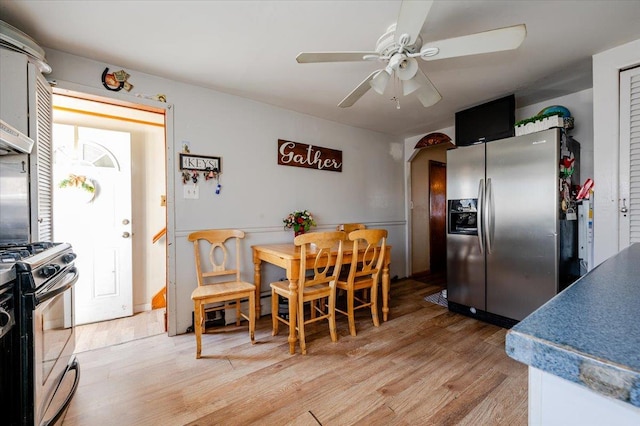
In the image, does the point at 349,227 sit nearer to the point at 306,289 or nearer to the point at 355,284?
the point at 355,284

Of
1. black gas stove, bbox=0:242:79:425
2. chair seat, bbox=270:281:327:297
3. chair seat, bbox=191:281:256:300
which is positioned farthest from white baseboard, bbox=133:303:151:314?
chair seat, bbox=270:281:327:297

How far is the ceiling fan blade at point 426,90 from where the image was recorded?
5.90 ft

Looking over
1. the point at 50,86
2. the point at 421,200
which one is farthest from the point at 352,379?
the point at 421,200

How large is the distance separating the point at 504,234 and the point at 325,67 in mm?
2271

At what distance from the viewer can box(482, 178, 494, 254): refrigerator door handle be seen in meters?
2.66

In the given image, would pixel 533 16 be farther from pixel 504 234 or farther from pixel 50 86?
pixel 50 86

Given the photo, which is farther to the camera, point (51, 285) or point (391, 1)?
point (391, 1)

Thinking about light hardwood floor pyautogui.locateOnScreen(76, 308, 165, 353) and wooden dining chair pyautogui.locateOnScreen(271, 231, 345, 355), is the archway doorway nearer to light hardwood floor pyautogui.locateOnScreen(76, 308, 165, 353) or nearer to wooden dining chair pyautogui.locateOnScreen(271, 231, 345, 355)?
light hardwood floor pyautogui.locateOnScreen(76, 308, 165, 353)

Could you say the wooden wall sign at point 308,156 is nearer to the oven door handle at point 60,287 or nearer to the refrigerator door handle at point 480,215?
the refrigerator door handle at point 480,215

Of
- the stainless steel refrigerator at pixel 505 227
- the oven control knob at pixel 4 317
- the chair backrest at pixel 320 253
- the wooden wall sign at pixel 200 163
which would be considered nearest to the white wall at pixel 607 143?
the stainless steel refrigerator at pixel 505 227

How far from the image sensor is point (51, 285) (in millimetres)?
1334

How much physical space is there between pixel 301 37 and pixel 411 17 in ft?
2.85

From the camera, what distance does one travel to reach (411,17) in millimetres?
1309

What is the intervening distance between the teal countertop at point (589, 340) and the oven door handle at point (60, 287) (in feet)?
5.74
